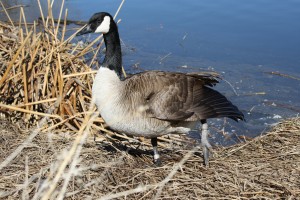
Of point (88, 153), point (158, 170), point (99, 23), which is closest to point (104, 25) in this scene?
point (99, 23)

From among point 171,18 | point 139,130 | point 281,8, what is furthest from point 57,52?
point 281,8

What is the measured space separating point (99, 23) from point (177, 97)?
0.89 meters

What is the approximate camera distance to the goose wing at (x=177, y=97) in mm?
3375

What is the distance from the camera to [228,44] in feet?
25.8

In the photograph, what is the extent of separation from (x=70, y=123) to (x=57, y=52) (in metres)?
0.78

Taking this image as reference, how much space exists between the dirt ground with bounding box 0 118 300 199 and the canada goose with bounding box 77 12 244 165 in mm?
253

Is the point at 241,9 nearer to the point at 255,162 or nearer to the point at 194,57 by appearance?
the point at 194,57

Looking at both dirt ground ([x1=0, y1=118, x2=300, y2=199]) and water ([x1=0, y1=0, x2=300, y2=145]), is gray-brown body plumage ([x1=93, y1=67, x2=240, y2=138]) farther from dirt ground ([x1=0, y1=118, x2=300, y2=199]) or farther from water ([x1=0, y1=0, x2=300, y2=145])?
water ([x1=0, y1=0, x2=300, y2=145])

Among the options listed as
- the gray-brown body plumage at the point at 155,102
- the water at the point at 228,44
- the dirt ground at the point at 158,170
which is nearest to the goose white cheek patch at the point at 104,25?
the gray-brown body plumage at the point at 155,102

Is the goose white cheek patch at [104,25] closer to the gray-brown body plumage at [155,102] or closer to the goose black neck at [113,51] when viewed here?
the goose black neck at [113,51]

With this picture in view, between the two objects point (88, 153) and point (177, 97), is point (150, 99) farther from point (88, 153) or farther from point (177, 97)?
point (88, 153)

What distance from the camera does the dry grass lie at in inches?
122

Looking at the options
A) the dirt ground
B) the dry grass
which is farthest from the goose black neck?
the dirt ground

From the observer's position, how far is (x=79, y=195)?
3002mm
